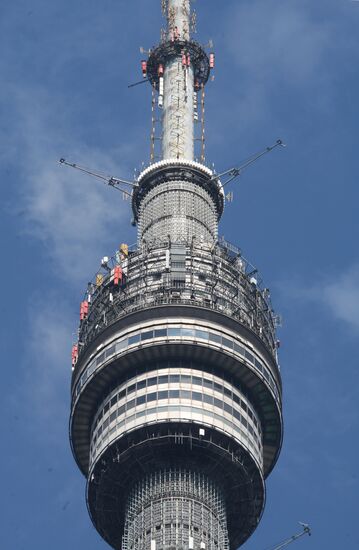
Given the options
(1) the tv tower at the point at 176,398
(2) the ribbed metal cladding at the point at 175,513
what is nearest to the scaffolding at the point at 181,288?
(1) the tv tower at the point at 176,398

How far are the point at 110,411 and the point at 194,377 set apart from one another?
7224 millimetres

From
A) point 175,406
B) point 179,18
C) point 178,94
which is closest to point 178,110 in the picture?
point 178,94

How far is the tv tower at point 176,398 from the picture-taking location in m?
109

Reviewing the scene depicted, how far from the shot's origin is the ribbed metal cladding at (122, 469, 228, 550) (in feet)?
348

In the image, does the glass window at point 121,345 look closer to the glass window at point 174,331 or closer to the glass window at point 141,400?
the glass window at point 174,331

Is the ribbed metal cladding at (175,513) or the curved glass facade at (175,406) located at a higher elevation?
the curved glass facade at (175,406)

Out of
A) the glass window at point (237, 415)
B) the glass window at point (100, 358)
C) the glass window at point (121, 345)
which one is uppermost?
the glass window at point (121, 345)

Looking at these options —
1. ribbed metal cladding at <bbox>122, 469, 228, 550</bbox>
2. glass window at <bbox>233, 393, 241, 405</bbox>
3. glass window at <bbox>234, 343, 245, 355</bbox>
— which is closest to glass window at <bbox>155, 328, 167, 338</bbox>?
glass window at <bbox>234, 343, 245, 355</bbox>

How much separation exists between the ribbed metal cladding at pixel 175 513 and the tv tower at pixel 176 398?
0.09 m

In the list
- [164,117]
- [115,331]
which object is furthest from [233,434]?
[164,117]

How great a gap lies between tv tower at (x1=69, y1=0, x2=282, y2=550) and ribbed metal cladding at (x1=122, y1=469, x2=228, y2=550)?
3.6 inches

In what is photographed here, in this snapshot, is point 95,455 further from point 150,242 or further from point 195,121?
point 195,121

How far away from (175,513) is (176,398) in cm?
912

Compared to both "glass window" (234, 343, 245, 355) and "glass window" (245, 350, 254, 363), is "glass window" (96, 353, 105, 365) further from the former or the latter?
"glass window" (245, 350, 254, 363)
